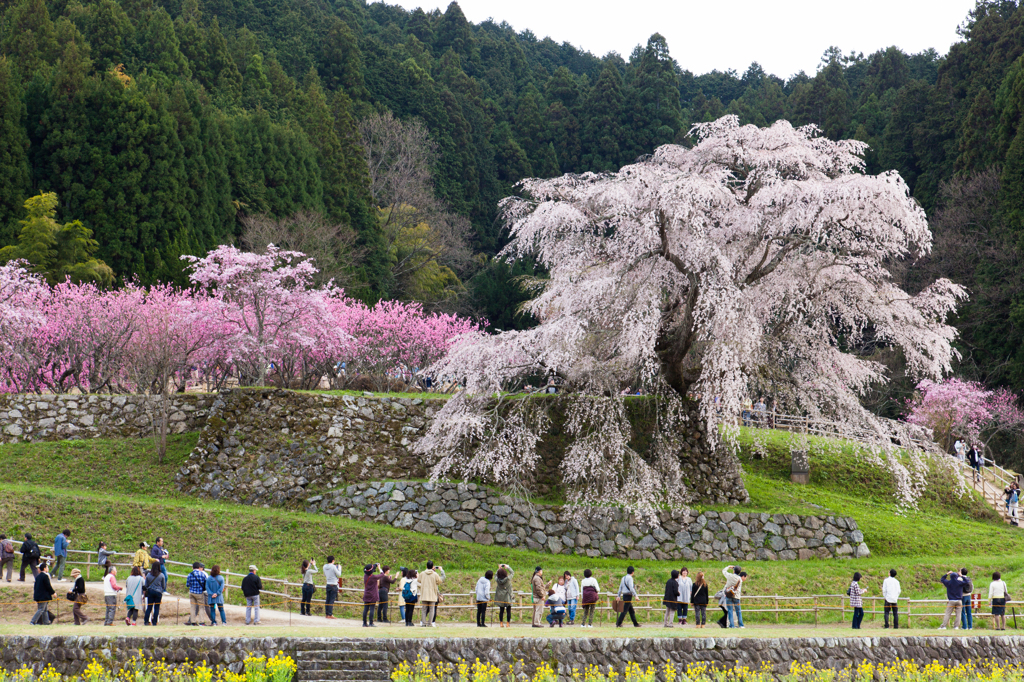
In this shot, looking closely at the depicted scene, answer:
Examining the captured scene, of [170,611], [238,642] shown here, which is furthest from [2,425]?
[238,642]

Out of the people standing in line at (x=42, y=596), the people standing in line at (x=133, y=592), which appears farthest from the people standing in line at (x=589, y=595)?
the people standing in line at (x=42, y=596)

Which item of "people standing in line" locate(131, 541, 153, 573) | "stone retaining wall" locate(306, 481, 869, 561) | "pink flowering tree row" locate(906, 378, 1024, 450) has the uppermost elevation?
"pink flowering tree row" locate(906, 378, 1024, 450)

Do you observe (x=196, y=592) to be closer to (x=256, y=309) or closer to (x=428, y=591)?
(x=428, y=591)

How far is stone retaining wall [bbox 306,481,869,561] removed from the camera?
21156mm

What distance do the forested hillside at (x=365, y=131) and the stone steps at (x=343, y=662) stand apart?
94.6ft

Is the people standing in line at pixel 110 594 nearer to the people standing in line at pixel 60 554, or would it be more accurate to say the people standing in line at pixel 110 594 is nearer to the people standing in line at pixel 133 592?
the people standing in line at pixel 133 592

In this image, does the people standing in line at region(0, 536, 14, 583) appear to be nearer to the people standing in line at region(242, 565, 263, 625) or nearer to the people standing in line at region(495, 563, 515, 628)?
the people standing in line at region(242, 565, 263, 625)

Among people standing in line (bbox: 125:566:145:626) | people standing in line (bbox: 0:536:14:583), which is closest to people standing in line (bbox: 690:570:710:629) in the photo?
people standing in line (bbox: 125:566:145:626)

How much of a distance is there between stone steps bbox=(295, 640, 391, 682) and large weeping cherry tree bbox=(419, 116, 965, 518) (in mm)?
8162

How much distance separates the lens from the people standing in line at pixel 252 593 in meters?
14.3

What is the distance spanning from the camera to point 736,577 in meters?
15.0

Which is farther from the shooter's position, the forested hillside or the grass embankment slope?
the forested hillside

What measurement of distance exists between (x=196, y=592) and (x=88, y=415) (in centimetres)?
1407

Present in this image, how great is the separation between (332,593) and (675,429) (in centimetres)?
988
